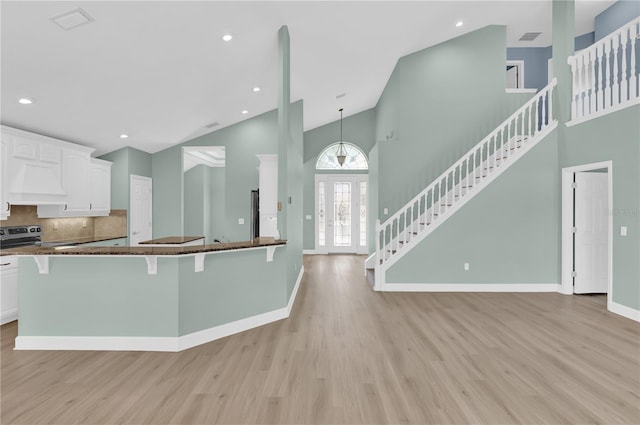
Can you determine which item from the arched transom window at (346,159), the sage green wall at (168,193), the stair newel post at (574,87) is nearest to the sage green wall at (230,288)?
the sage green wall at (168,193)

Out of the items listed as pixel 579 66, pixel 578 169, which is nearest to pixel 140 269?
pixel 578 169

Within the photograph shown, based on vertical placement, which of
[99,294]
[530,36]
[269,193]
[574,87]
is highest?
[530,36]

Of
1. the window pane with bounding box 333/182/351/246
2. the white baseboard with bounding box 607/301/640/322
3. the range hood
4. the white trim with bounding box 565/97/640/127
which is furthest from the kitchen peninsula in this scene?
the window pane with bounding box 333/182/351/246

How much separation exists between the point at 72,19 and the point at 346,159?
7153 mm

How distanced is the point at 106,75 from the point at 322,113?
5038 mm

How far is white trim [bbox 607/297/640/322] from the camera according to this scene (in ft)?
12.6

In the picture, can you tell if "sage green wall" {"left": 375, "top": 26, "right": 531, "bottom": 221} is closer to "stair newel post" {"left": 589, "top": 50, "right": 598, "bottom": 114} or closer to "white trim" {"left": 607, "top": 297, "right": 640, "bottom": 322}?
"stair newel post" {"left": 589, "top": 50, "right": 598, "bottom": 114}

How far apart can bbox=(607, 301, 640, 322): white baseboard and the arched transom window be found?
6311 mm

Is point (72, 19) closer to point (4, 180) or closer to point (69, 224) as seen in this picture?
point (4, 180)

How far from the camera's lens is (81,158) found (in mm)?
5355

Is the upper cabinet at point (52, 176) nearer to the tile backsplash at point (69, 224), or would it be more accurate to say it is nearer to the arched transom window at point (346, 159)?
the tile backsplash at point (69, 224)

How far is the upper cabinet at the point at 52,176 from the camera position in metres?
4.14

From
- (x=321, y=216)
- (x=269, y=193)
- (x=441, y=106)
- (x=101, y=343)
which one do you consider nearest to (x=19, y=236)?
(x=101, y=343)

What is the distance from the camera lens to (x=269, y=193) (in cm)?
637
